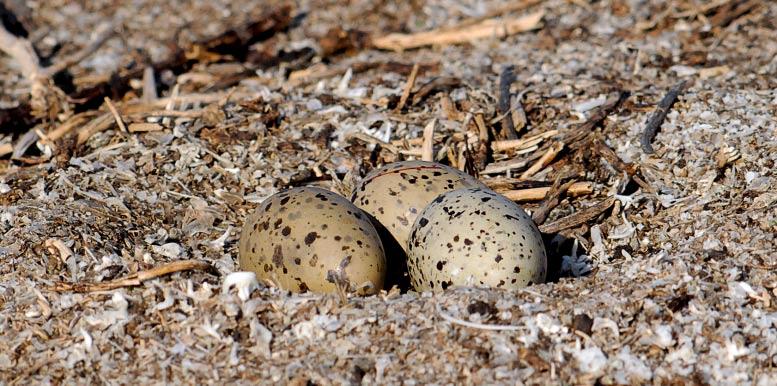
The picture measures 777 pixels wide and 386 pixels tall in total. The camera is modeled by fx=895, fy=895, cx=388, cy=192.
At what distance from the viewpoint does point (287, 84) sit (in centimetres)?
629

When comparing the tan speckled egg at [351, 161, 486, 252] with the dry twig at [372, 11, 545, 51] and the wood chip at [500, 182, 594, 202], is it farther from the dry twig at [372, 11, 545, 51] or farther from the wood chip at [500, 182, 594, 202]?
the dry twig at [372, 11, 545, 51]

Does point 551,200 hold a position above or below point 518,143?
below

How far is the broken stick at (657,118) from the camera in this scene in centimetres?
509

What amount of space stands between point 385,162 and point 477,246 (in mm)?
1570

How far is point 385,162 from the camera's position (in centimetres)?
526

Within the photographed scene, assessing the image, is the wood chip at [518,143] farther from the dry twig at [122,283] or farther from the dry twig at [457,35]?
the dry twig at [122,283]

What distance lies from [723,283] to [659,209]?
951mm

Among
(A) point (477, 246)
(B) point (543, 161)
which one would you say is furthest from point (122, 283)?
(B) point (543, 161)

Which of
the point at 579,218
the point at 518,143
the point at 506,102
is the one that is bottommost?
the point at 579,218

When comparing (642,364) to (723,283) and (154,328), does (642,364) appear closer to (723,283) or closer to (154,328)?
(723,283)

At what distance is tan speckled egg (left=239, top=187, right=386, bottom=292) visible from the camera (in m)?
3.83

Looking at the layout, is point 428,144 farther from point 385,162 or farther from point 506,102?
point 506,102

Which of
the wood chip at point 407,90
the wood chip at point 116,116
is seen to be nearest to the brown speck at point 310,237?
the wood chip at point 407,90

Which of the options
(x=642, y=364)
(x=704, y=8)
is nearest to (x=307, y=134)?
(x=642, y=364)
